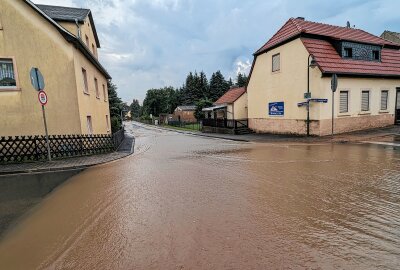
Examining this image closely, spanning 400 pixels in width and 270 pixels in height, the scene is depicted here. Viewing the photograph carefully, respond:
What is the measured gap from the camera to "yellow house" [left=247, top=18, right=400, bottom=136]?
52.2ft

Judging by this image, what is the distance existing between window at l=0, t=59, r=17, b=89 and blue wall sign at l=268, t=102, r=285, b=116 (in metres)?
17.1

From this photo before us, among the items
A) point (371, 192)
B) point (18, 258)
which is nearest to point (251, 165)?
point (371, 192)

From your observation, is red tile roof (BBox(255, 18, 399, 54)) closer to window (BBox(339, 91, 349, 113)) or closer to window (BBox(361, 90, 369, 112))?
window (BBox(361, 90, 369, 112))

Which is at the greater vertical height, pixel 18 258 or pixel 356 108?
pixel 356 108

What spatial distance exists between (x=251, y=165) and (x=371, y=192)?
3.78 m

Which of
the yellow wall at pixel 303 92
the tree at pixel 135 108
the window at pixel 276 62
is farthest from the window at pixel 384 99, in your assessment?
the tree at pixel 135 108

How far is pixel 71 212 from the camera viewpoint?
4906 mm

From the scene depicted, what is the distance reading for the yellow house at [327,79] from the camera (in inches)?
627

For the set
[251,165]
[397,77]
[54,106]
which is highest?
[397,77]

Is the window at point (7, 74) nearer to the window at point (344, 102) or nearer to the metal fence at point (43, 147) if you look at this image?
the metal fence at point (43, 147)

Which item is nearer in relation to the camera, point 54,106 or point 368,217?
point 368,217

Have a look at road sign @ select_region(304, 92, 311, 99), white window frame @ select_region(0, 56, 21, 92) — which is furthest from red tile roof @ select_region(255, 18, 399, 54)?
white window frame @ select_region(0, 56, 21, 92)

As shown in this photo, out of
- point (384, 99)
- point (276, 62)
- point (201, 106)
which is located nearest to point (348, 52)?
point (384, 99)

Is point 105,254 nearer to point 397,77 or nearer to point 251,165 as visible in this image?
point 251,165
